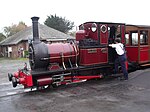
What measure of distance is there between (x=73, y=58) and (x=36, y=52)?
5.17 ft

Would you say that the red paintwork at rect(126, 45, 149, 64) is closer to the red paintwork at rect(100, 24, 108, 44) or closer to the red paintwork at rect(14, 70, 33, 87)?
the red paintwork at rect(100, 24, 108, 44)

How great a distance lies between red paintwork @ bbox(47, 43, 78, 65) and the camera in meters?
8.44

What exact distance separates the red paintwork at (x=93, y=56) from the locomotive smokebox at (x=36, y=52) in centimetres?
153

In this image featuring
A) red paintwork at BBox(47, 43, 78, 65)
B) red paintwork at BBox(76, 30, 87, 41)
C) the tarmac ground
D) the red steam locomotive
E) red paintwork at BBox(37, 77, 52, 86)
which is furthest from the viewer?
red paintwork at BBox(76, 30, 87, 41)

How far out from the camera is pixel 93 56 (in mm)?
9188

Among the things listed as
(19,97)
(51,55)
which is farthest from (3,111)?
(51,55)

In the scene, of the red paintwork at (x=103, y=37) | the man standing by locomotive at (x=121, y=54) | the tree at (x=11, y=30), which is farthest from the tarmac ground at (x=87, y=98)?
the tree at (x=11, y=30)

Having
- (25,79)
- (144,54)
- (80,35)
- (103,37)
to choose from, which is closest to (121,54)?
(103,37)

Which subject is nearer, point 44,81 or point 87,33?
point 44,81

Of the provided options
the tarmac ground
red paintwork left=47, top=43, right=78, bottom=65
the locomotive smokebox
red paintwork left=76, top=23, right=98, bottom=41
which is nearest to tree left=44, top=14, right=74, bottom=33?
red paintwork left=76, top=23, right=98, bottom=41

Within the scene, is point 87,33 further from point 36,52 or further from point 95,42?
point 36,52

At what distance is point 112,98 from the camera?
22.2 ft

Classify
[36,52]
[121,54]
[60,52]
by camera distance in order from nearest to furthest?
[36,52]
[60,52]
[121,54]

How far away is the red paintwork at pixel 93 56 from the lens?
8984 mm
